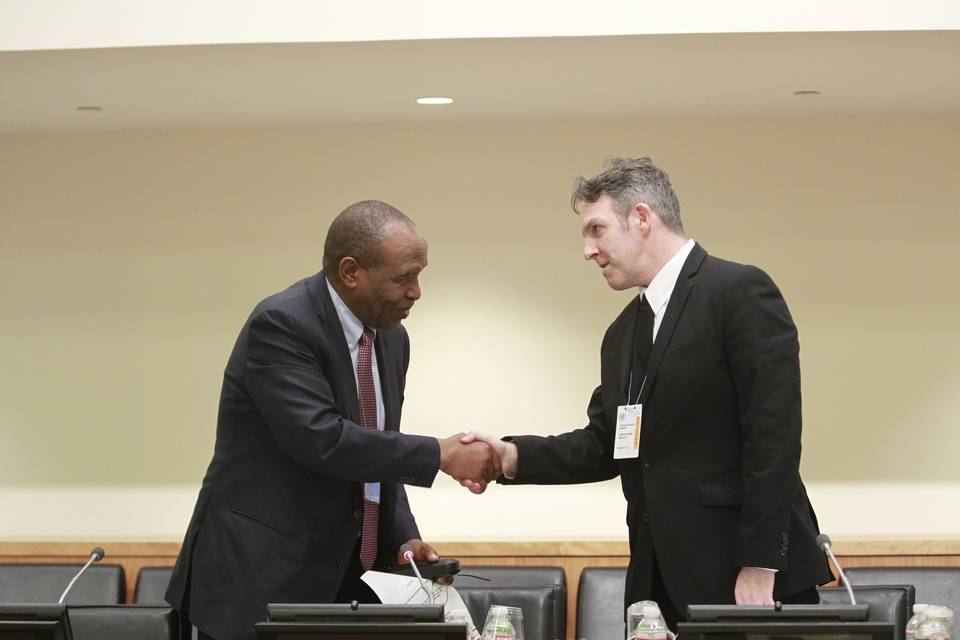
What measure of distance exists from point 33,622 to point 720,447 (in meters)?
1.58

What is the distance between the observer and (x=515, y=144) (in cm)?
601

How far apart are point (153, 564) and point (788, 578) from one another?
332 cm

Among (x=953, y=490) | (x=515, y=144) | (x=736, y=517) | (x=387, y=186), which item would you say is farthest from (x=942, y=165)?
(x=736, y=517)

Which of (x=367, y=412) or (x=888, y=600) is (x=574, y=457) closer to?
(x=367, y=412)

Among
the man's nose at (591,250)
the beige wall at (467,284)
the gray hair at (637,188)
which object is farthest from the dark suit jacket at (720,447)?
the beige wall at (467,284)

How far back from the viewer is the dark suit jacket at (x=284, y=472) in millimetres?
3041

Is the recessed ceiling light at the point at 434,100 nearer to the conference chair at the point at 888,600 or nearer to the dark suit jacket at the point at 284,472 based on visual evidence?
the dark suit jacket at the point at 284,472

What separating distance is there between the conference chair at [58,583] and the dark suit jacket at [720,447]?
111 inches

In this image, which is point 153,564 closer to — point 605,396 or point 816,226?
point 605,396

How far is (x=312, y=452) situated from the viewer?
304 centimetres

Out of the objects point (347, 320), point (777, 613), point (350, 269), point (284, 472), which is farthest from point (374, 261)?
point (777, 613)

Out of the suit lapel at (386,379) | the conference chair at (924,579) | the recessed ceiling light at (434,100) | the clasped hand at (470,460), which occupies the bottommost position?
the conference chair at (924,579)

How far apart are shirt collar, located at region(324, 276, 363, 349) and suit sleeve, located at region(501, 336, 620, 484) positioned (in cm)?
74

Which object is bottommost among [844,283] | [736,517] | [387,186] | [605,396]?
[736,517]
